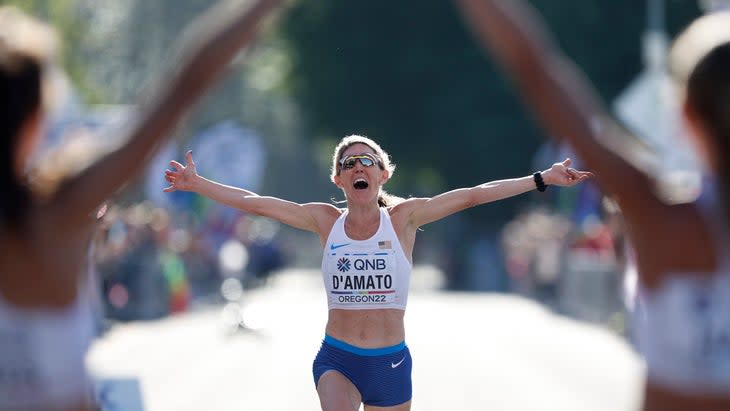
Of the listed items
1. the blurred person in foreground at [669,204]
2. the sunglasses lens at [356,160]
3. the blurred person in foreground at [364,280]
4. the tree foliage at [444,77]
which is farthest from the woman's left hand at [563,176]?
the tree foliage at [444,77]

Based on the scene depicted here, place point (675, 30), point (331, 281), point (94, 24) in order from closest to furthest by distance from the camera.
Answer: point (331, 281), point (675, 30), point (94, 24)

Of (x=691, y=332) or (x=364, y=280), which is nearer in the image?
(x=691, y=332)

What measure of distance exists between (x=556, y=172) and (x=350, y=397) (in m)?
2.57

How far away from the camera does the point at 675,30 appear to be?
172 feet

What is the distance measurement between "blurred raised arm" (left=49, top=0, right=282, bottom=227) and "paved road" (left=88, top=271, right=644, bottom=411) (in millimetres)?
3974

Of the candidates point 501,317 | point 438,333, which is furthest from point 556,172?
point 501,317

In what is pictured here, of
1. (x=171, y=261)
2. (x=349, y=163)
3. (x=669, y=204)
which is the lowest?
(x=669, y=204)

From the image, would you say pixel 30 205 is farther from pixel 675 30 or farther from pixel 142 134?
pixel 675 30

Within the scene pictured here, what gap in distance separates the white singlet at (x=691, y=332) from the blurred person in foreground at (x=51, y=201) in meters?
1.36

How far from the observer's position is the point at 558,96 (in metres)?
4.44

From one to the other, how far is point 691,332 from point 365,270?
4018 millimetres

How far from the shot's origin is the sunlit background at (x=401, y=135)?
99.4 feet

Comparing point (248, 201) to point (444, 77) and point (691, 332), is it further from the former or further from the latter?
point (444, 77)

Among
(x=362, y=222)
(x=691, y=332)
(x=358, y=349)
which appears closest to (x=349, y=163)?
(x=362, y=222)
